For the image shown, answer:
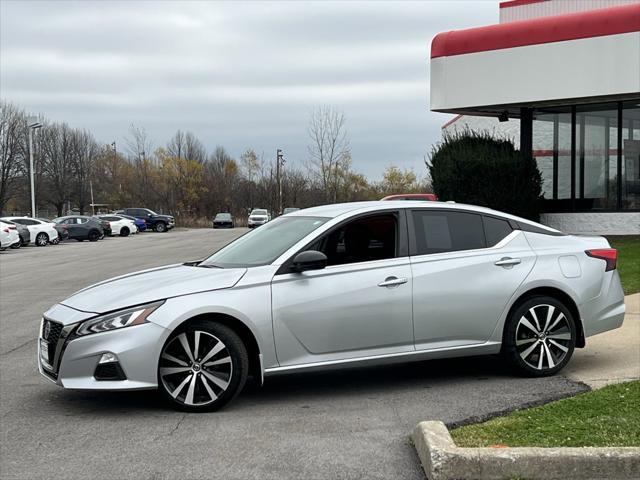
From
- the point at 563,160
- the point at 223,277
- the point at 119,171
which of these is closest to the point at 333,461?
the point at 223,277

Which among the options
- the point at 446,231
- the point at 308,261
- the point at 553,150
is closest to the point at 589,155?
the point at 553,150

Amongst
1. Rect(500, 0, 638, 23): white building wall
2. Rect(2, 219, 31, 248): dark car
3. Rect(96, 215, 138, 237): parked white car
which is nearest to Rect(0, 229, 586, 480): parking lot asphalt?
Rect(500, 0, 638, 23): white building wall

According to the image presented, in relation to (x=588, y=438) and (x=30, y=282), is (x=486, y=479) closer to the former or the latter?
(x=588, y=438)

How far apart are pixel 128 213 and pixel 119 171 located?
31961 millimetres

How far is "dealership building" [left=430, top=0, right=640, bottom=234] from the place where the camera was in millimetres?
19422

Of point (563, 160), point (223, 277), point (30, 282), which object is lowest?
point (30, 282)

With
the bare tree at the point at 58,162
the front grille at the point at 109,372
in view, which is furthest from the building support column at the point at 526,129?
the bare tree at the point at 58,162

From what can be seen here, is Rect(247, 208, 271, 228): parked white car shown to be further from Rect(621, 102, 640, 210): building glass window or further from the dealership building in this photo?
Rect(621, 102, 640, 210): building glass window

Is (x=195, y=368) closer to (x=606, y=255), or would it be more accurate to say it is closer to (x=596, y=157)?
(x=606, y=255)

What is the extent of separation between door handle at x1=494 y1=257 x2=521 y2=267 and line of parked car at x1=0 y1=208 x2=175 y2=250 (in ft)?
98.1

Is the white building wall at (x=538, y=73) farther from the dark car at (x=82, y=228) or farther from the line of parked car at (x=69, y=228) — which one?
the dark car at (x=82, y=228)

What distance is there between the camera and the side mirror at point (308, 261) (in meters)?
6.15

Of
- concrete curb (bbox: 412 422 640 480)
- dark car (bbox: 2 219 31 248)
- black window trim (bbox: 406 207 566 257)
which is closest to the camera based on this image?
concrete curb (bbox: 412 422 640 480)

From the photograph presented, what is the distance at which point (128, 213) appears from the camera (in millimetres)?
62219
